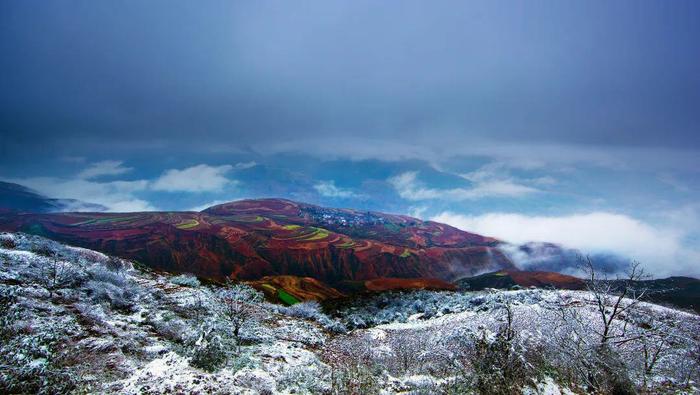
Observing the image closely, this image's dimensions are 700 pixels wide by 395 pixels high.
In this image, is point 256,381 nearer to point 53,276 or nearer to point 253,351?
point 253,351

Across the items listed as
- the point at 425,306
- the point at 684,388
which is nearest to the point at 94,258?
the point at 425,306

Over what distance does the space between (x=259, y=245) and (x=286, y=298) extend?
2499 cm

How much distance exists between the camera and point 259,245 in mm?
76938

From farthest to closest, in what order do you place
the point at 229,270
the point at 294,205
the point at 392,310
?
the point at 294,205 → the point at 229,270 → the point at 392,310

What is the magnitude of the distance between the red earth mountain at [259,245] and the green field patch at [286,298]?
39.9 ft

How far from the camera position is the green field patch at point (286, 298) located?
53941 mm

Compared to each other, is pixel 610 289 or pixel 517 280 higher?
pixel 610 289

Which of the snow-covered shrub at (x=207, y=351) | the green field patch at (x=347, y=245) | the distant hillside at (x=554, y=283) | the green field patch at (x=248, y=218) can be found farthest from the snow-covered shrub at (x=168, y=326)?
the green field patch at (x=248, y=218)

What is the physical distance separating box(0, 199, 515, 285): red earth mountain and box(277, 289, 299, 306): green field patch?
12.2m

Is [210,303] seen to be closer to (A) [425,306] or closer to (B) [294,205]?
(A) [425,306]

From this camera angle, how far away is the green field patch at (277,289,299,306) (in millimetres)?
53941

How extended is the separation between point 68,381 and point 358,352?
2012 centimetres

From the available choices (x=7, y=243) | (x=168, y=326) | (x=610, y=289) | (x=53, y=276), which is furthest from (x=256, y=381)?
(x=7, y=243)

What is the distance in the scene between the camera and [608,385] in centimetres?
1570
